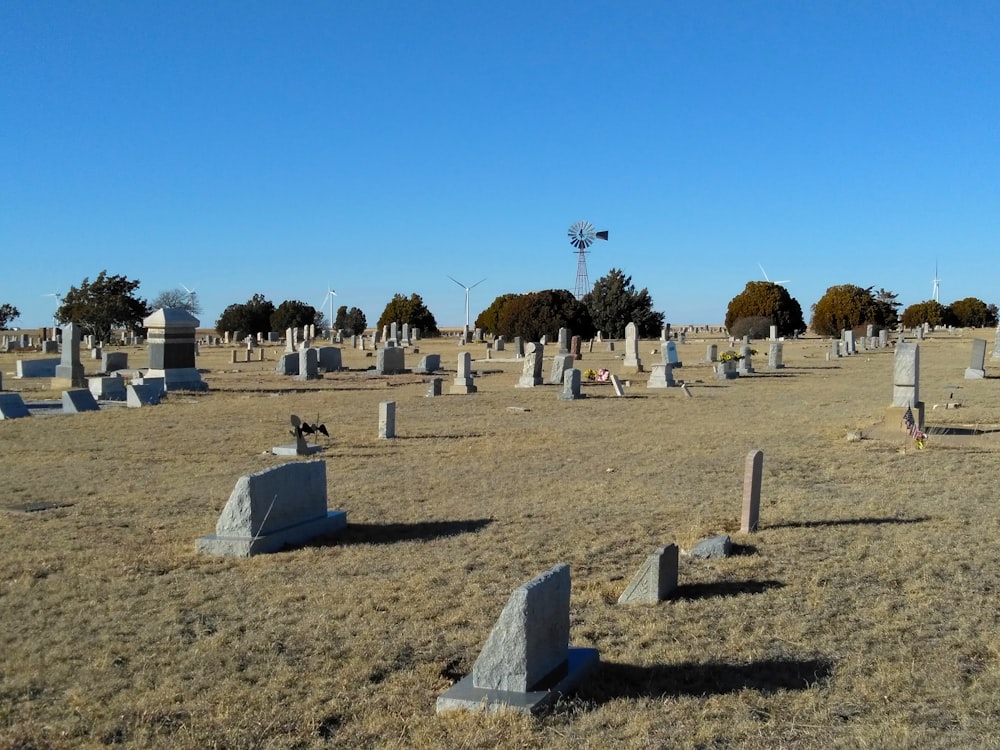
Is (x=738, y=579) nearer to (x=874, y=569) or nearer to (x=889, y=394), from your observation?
(x=874, y=569)

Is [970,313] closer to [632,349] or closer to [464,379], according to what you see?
[632,349]

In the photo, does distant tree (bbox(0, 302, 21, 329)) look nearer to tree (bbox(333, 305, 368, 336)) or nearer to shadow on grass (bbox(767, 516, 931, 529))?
tree (bbox(333, 305, 368, 336))

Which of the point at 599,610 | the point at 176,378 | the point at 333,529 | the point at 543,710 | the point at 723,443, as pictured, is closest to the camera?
the point at 543,710

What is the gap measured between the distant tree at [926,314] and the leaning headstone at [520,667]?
101m

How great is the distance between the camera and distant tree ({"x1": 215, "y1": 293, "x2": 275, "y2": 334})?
8594 centimetres

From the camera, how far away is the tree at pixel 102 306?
202ft

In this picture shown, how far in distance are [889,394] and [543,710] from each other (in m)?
22.1

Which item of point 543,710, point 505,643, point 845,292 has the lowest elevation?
point 543,710

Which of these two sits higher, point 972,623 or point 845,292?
point 845,292

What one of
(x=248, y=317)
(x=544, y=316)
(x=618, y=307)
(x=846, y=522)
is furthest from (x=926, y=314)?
(x=846, y=522)

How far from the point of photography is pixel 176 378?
26.6 metres

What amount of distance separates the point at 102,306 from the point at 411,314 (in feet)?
94.5

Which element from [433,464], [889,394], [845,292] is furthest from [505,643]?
[845,292]

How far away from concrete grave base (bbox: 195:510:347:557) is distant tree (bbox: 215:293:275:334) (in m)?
78.5
